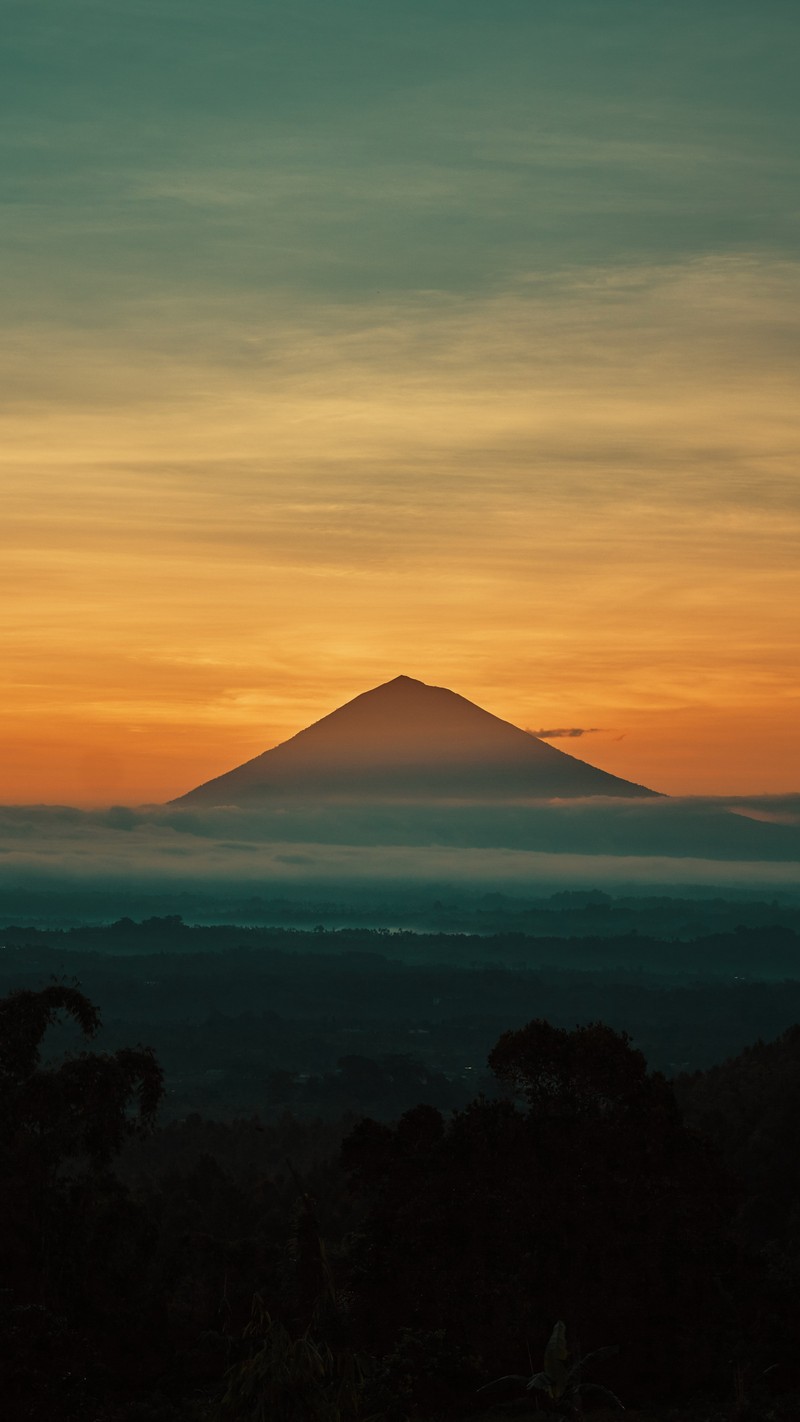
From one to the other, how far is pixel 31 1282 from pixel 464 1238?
9.95 metres

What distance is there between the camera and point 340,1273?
3503 cm

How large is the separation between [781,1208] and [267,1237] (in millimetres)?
19004

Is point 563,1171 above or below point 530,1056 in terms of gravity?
below

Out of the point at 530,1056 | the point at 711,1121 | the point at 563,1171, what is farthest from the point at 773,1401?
the point at 711,1121

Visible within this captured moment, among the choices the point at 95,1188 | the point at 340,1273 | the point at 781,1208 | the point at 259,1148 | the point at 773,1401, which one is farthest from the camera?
the point at 259,1148

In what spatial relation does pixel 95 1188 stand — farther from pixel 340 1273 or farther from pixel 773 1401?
pixel 773 1401

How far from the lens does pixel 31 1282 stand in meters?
35.3

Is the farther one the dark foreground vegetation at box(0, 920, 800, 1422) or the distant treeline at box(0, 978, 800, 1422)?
the dark foreground vegetation at box(0, 920, 800, 1422)

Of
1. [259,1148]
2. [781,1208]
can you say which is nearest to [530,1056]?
[781,1208]

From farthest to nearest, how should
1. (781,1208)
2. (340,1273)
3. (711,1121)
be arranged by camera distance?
(711,1121)
(781,1208)
(340,1273)

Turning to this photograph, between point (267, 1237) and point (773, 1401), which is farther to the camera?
point (267, 1237)

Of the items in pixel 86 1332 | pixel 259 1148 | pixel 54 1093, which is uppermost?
pixel 54 1093

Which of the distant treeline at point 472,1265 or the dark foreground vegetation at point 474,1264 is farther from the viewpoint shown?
the dark foreground vegetation at point 474,1264

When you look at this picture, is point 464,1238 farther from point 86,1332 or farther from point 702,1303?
point 86,1332
